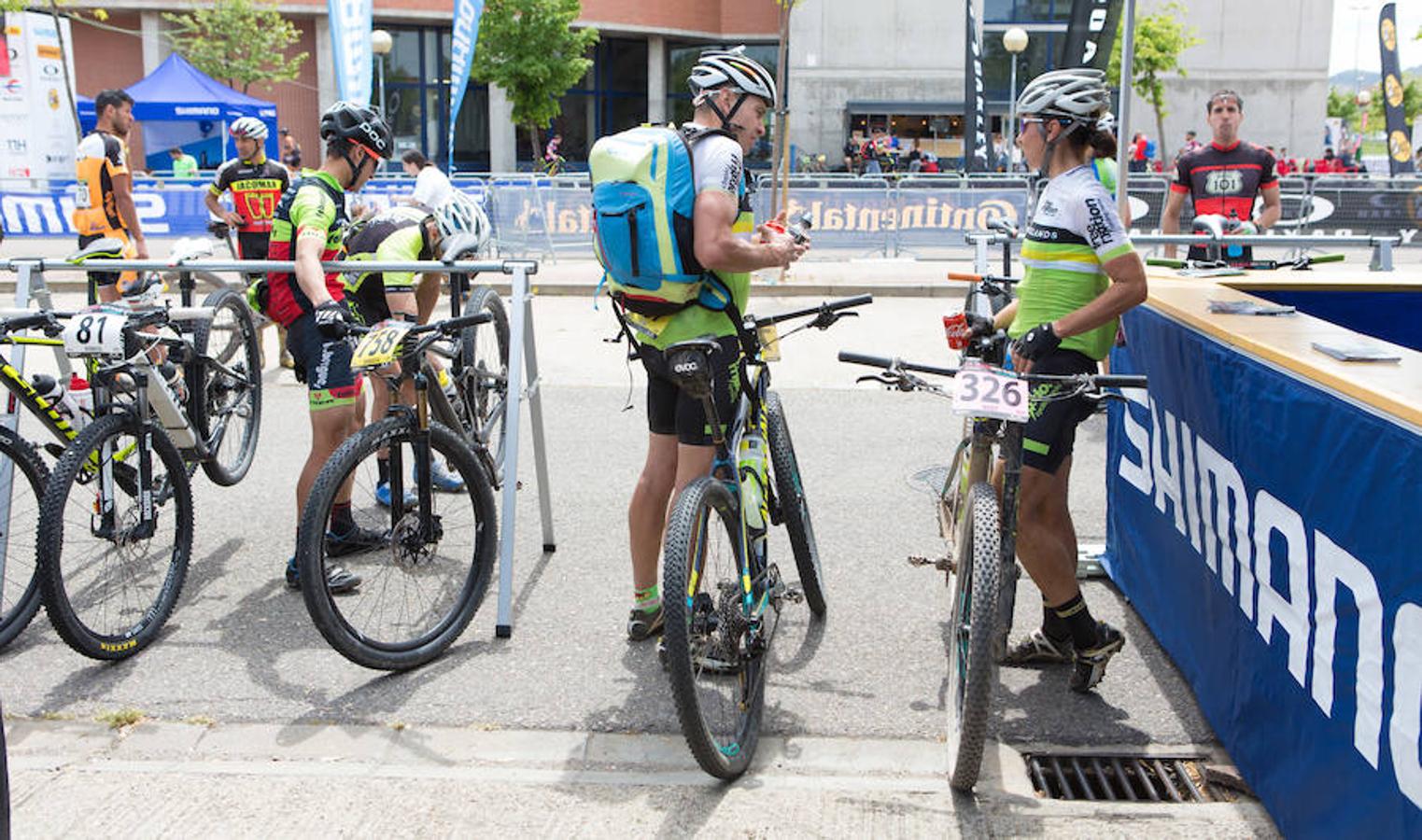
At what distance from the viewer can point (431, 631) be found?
4852 millimetres

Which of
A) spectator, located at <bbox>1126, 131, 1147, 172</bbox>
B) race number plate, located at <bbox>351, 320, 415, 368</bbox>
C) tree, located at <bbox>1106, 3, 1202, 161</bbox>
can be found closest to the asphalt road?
race number plate, located at <bbox>351, 320, 415, 368</bbox>

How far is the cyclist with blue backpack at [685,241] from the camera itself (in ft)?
14.0

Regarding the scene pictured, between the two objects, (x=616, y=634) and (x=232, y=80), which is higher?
(x=232, y=80)

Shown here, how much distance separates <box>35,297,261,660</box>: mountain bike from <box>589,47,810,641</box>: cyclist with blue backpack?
1822 mm

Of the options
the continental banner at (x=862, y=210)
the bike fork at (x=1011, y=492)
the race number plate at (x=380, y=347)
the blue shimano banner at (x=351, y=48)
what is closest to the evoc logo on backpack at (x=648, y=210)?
the race number plate at (x=380, y=347)

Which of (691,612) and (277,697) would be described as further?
(277,697)

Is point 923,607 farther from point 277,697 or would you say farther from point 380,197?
point 380,197

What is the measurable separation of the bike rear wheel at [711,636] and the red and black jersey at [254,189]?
728cm

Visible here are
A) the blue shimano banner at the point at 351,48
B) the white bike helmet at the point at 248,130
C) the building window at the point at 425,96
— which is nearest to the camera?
the white bike helmet at the point at 248,130

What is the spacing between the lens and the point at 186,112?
31453 mm

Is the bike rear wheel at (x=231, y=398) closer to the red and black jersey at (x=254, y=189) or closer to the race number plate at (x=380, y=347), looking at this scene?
the race number plate at (x=380, y=347)

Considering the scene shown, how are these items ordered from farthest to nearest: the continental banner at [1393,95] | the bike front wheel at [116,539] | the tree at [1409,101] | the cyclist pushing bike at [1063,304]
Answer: the tree at [1409,101] < the continental banner at [1393,95] < the bike front wheel at [116,539] < the cyclist pushing bike at [1063,304]

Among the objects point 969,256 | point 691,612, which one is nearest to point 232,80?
point 969,256

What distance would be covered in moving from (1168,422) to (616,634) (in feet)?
7.09
